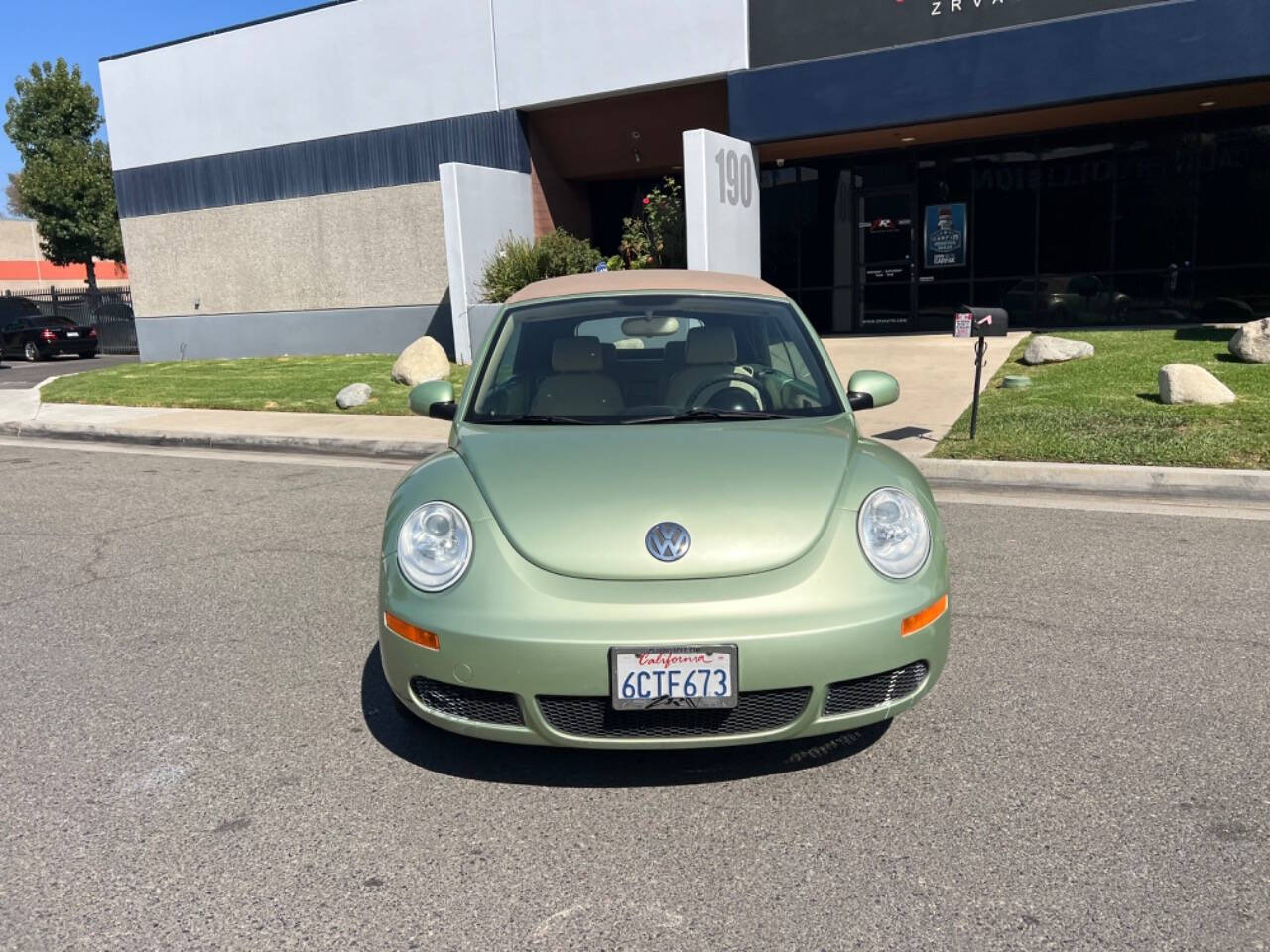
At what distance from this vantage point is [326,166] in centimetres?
2109

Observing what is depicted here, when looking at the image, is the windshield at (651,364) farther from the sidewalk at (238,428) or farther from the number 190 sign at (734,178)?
the number 190 sign at (734,178)

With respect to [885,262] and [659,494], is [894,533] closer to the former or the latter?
[659,494]

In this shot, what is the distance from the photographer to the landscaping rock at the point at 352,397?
12.8 metres

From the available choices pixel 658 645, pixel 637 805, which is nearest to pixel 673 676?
pixel 658 645

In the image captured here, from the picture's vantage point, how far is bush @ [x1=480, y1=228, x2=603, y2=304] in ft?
57.0

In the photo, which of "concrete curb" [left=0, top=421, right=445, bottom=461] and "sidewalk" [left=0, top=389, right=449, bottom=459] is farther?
"sidewalk" [left=0, top=389, right=449, bottom=459]

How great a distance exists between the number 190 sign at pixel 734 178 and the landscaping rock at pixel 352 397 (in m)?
6.59

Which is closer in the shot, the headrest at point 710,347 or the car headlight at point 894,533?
the car headlight at point 894,533

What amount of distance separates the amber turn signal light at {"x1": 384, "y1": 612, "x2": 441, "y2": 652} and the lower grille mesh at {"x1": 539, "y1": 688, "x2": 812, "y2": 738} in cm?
37

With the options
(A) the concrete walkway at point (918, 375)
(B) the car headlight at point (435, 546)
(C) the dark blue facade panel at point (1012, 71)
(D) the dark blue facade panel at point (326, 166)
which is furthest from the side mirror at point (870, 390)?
(D) the dark blue facade panel at point (326, 166)

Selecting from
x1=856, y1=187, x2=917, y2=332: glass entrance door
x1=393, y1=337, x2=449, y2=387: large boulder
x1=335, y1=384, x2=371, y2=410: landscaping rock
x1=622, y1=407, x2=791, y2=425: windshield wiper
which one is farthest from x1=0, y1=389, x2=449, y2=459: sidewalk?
x1=856, y1=187, x2=917, y2=332: glass entrance door

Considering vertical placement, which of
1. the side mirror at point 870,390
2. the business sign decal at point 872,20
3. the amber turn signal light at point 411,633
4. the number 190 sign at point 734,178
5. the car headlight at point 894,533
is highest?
the business sign decal at point 872,20

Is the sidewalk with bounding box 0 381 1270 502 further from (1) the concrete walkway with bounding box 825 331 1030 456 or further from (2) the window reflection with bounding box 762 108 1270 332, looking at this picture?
(2) the window reflection with bounding box 762 108 1270 332

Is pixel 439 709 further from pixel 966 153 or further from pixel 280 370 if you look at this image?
pixel 966 153
